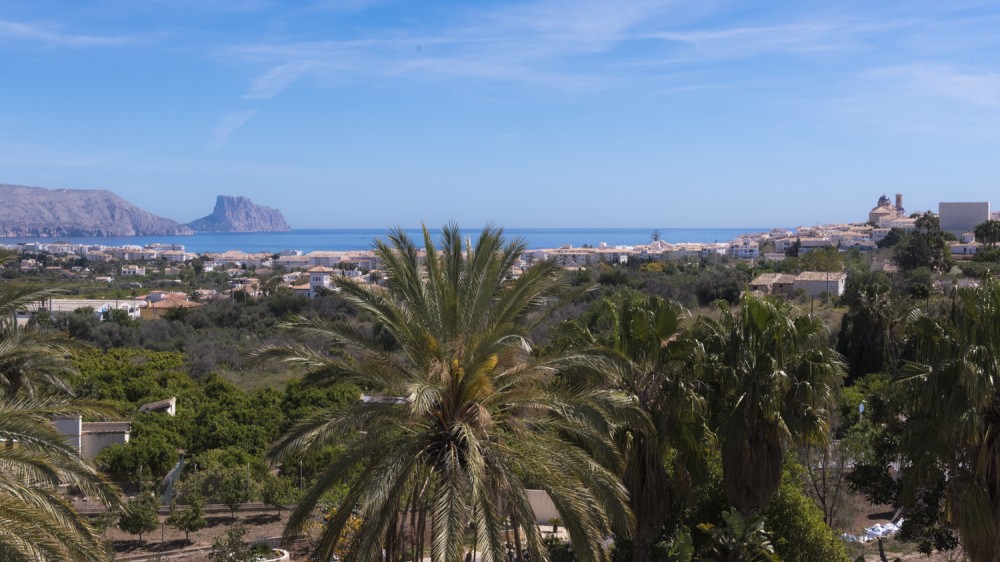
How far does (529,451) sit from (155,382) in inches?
1006

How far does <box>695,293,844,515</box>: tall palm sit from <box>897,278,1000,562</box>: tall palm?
3.35 feet

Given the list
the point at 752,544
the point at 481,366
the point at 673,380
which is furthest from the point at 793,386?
the point at 481,366

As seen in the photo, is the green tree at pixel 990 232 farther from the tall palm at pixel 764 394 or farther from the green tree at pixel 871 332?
the tall palm at pixel 764 394

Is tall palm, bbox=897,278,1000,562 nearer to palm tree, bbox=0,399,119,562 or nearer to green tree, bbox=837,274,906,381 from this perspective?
palm tree, bbox=0,399,119,562

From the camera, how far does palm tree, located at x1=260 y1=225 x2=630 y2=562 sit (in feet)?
26.4

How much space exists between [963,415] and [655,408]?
3.26 meters

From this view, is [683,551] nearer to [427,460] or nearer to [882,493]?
[427,460]

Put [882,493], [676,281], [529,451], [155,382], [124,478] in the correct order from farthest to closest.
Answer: [676,281] < [155,382] < [124,478] < [882,493] < [529,451]

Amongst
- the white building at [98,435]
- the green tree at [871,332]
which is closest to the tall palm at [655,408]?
the white building at [98,435]

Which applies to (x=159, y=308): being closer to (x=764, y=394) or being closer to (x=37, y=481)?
(x=37, y=481)

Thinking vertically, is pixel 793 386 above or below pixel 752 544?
above

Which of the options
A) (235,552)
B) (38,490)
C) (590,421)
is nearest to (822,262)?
(235,552)

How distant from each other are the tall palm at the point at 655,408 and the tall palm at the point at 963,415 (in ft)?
7.62

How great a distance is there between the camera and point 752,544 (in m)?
9.55
